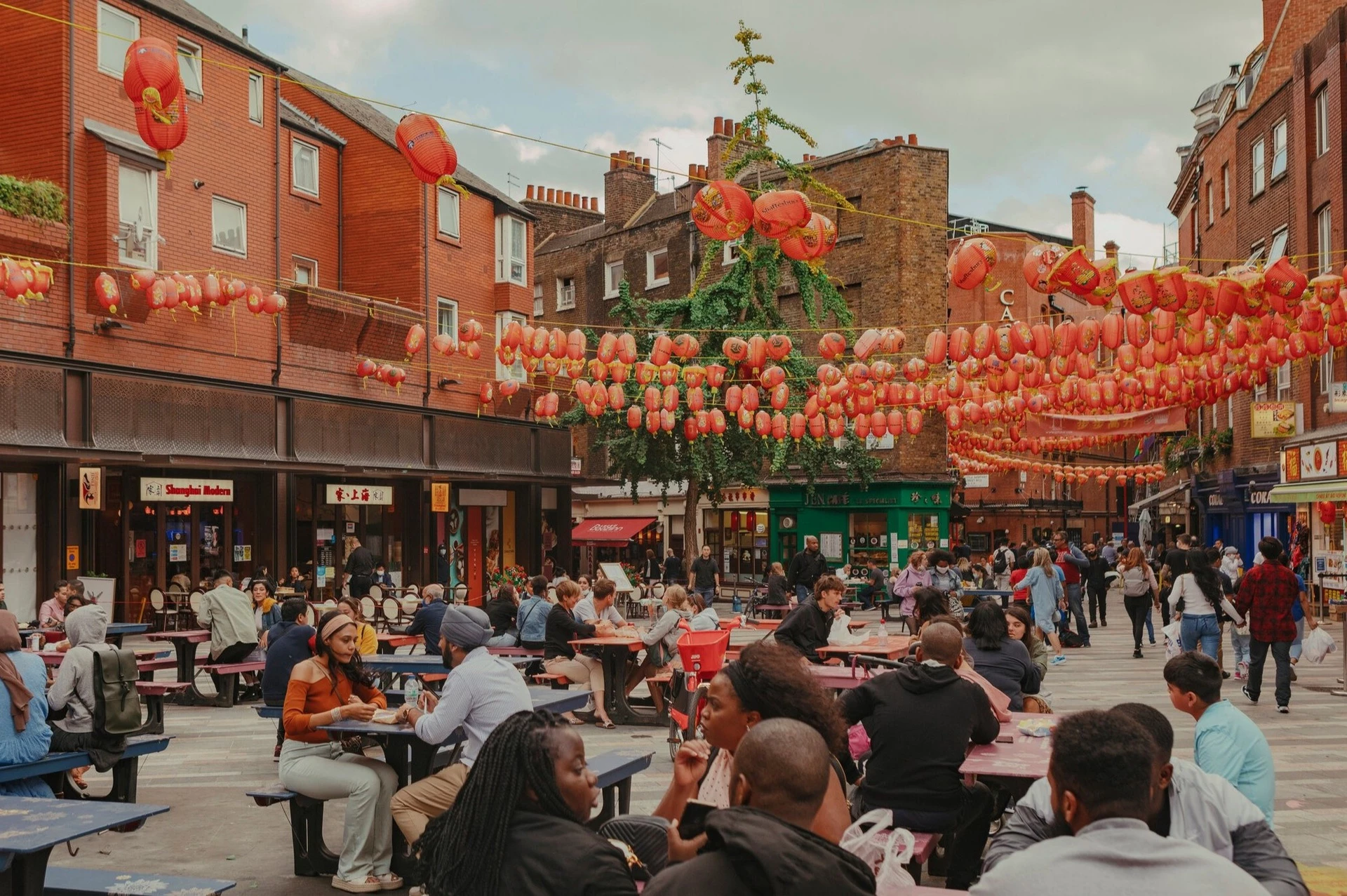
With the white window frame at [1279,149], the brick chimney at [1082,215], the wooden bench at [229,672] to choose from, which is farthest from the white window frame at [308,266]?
the brick chimney at [1082,215]

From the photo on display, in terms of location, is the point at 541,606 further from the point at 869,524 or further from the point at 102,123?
the point at 869,524

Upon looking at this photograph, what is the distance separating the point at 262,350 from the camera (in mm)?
24453

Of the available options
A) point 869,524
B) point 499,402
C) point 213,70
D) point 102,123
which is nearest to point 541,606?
point 102,123

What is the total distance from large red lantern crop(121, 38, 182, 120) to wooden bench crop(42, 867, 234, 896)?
316 inches

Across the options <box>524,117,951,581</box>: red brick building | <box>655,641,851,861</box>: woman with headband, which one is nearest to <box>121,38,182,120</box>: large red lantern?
<box>655,641,851,861</box>: woman with headband

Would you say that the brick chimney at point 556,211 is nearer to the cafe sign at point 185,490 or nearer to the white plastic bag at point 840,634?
the cafe sign at point 185,490

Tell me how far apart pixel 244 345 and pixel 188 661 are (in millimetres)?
11091

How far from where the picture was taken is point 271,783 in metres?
9.70

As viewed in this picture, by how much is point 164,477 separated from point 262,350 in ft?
11.3

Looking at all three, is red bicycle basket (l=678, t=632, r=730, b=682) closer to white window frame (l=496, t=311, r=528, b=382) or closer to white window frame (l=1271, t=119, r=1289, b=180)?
white window frame (l=496, t=311, r=528, b=382)

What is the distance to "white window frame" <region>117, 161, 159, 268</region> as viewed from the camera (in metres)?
21.1

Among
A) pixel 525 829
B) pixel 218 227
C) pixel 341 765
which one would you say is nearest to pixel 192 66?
pixel 218 227

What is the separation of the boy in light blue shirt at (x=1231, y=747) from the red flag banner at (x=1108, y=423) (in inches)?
956

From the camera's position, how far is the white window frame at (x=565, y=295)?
46875mm
